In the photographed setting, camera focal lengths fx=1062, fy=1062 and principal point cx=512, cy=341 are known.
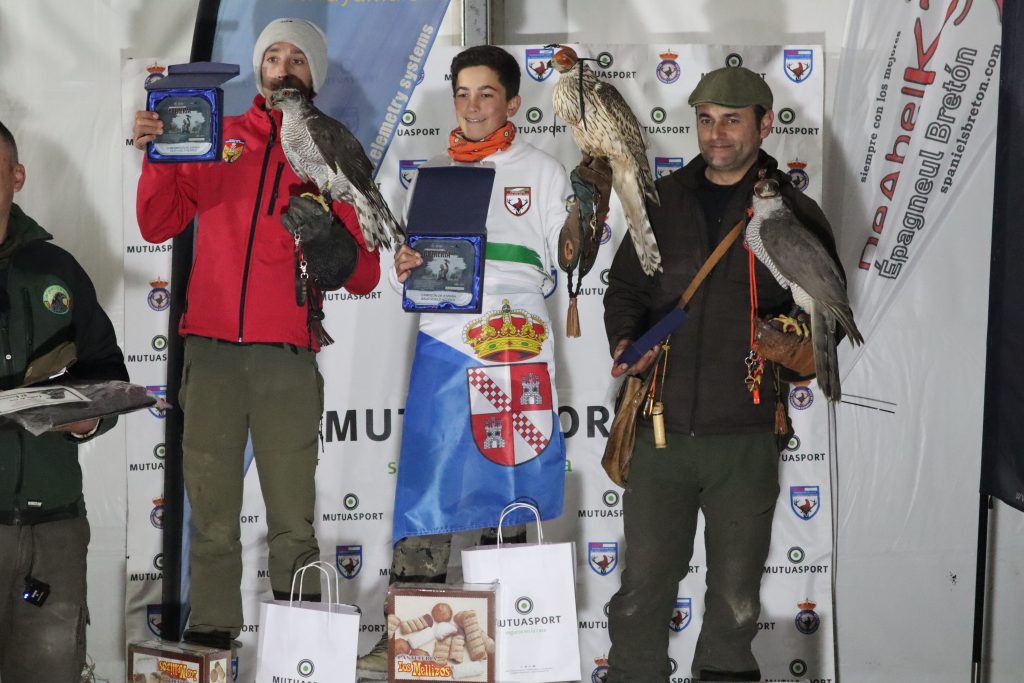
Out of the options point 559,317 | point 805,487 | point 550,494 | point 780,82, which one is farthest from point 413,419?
point 780,82

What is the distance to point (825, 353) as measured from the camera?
2.86 meters

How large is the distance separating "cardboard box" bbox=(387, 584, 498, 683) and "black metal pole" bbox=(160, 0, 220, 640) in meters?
1.11

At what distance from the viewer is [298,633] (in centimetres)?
277

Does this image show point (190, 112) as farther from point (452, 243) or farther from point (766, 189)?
point (766, 189)

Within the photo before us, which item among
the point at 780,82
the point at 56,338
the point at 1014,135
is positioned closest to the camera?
the point at 56,338

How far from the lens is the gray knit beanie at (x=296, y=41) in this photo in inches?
119

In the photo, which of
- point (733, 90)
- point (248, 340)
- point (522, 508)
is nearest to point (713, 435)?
point (522, 508)

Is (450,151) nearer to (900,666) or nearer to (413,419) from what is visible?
(413,419)

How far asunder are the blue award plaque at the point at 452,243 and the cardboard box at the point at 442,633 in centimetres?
81

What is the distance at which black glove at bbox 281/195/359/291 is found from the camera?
291cm

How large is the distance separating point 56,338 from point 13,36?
4.90 feet

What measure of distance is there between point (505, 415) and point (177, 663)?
1.14 m

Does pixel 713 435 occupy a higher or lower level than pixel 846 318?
lower

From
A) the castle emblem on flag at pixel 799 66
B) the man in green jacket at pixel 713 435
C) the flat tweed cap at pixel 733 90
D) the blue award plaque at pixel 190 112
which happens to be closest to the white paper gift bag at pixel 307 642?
the man in green jacket at pixel 713 435
